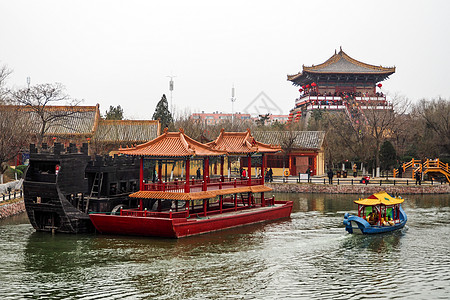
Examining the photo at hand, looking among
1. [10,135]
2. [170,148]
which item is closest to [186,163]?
[170,148]

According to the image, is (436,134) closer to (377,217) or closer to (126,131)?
(126,131)

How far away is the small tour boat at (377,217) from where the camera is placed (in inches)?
1040

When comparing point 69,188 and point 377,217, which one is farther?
point 377,217

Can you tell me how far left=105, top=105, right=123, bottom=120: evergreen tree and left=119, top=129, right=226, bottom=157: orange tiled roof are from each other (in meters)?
39.3

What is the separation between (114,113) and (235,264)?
4945cm

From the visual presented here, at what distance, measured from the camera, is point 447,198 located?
4253 centimetres

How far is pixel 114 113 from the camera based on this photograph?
6775 centimetres

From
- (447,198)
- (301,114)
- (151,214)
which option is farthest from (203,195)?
(301,114)

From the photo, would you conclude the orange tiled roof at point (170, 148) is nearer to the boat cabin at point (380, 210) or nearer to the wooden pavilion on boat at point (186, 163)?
the wooden pavilion on boat at point (186, 163)

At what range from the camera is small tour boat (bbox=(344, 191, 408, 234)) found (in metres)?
26.4

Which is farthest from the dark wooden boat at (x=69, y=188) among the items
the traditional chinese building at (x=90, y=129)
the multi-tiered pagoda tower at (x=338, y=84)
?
the multi-tiered pagoda tower at (x=338, y=84)

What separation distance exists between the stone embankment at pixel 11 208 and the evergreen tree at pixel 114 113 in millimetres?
31920

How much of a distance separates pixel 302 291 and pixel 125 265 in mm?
6927

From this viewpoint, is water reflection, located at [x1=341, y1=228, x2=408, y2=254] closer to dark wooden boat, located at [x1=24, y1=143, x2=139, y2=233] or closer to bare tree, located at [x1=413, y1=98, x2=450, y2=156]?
dark wooden boat, located at [x1=24, y1=143, x2=139, y2=233]
